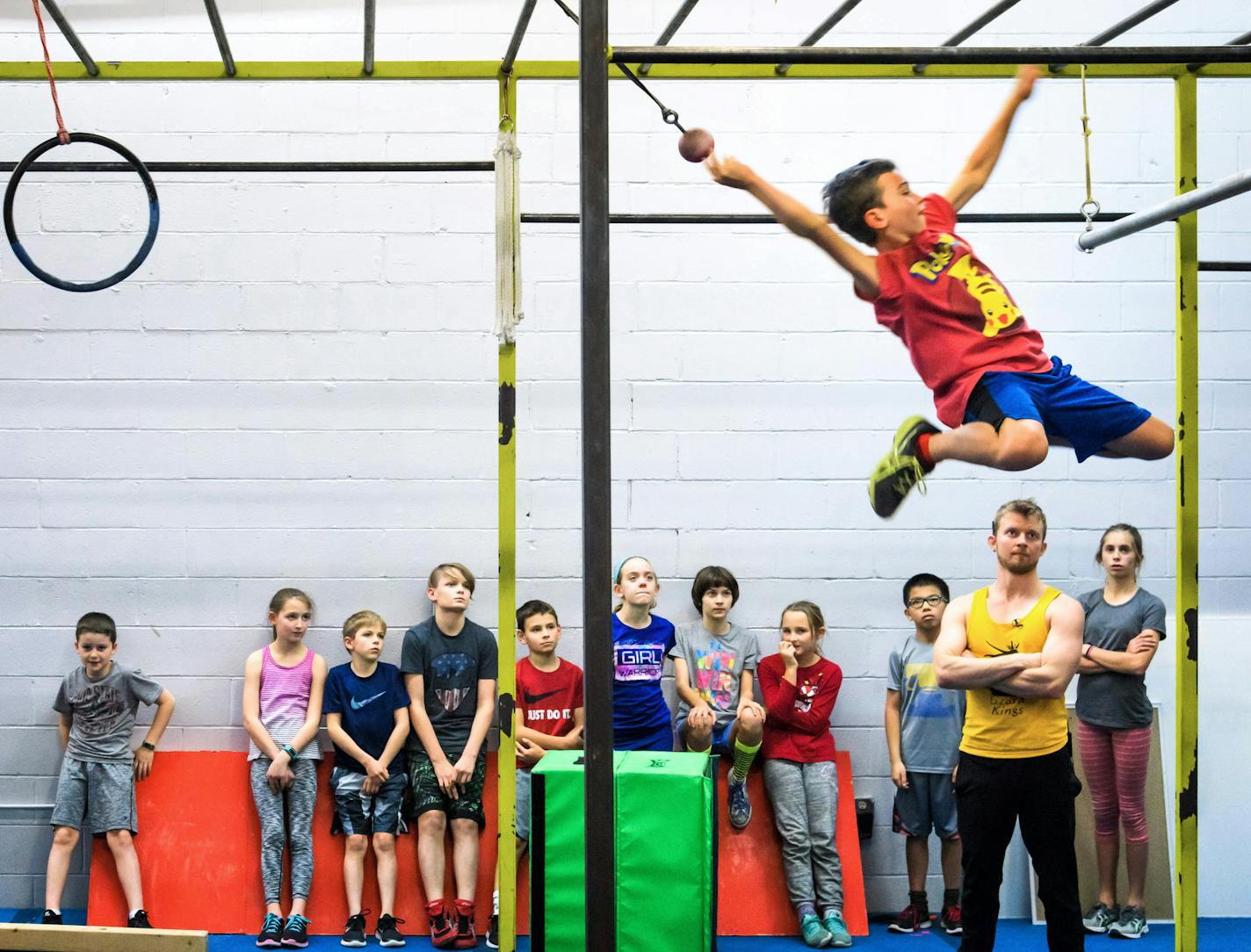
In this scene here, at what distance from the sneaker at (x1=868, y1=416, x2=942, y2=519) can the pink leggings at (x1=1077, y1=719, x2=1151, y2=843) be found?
1.31m

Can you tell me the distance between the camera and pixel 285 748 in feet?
15.4

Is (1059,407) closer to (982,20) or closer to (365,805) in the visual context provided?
(982,20)

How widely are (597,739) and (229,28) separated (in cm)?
388

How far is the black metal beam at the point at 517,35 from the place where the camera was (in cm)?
322

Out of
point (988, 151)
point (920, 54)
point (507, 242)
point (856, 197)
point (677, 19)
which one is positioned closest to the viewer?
point (920, 54)

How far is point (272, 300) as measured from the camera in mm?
5031

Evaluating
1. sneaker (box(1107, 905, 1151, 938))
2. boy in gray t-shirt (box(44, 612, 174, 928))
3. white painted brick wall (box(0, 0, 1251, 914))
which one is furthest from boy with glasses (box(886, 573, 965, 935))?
boy in gray t-shirt (box(44, 612, 174, 928))

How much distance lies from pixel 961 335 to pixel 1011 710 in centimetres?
98

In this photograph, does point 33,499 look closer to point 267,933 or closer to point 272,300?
point 272,300

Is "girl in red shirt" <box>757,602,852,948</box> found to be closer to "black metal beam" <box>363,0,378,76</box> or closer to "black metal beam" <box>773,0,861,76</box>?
"black metal beam" <box>773,0,861,76</box>

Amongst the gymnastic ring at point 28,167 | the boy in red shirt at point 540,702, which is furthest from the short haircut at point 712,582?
the gymnastic ring at point 28,167

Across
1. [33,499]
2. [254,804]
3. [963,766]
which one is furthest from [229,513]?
[963,766]

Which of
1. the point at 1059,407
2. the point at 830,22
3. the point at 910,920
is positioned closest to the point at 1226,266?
the point at 1059,407

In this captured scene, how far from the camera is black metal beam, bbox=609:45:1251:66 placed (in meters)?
2.55
